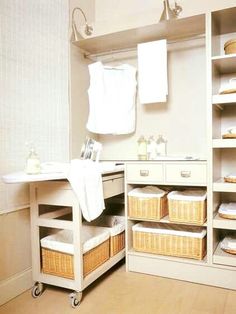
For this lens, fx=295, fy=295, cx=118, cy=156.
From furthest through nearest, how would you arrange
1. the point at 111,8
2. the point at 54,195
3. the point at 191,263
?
the point at 111,8 → the point at 191,263 → the point at 54,195

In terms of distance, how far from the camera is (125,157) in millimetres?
2777

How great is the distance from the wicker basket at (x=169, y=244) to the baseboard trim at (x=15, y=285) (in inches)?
31.6

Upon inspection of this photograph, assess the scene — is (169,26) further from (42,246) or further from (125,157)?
(42,246)

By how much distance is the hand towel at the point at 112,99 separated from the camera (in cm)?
257

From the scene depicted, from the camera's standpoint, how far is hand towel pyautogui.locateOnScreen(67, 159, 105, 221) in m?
1.74

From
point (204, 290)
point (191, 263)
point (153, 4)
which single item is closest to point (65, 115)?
point (153, 4)

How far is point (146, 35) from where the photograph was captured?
7.85 ft

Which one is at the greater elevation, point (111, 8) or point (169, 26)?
point (111, 8)

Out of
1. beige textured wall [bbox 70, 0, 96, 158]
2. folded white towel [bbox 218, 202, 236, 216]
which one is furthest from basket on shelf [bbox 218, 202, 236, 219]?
beige textured wall [bbox 70, 0, 96, 158]

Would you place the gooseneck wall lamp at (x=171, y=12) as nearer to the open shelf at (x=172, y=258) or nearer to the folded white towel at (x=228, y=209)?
the folded white towel at (x=228, y=209)

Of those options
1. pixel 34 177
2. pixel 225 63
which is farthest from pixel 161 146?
pixel 34 177

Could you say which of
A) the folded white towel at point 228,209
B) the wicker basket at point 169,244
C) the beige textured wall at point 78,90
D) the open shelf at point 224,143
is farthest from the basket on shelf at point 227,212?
the beige textured wall at point 78,90

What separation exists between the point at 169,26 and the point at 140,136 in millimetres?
937

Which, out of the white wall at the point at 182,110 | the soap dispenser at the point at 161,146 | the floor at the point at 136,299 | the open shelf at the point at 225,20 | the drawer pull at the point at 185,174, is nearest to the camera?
the floor at the point at 136,299
